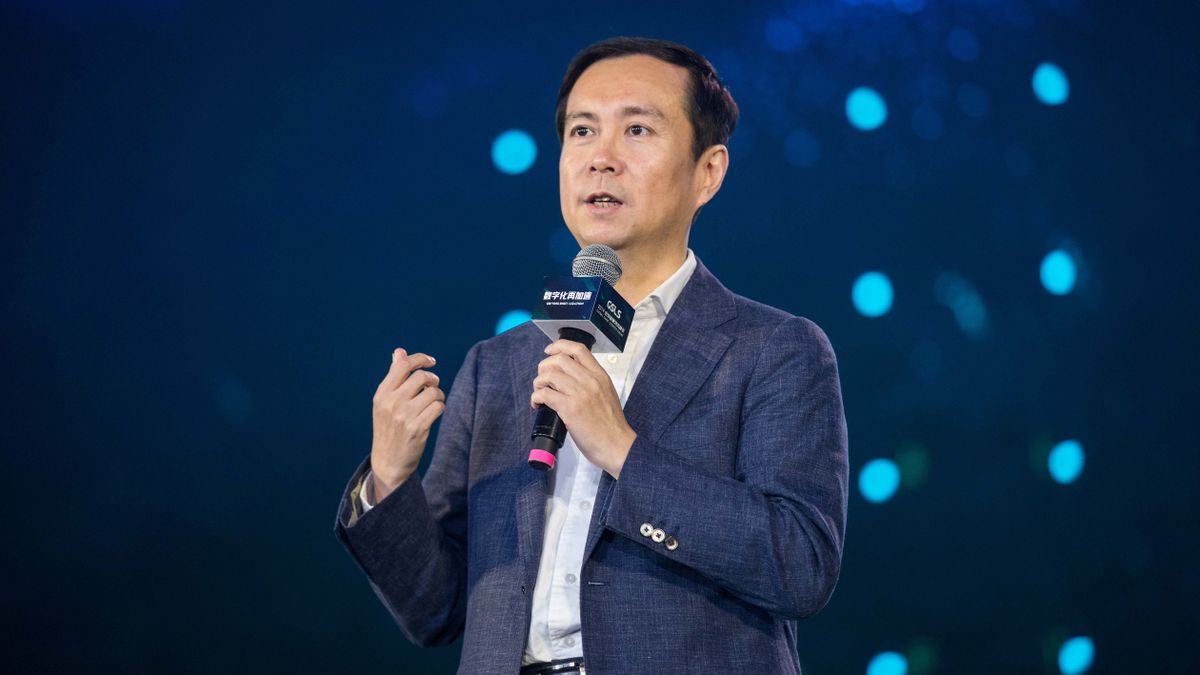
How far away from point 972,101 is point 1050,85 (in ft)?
0.74

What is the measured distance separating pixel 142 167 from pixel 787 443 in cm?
195

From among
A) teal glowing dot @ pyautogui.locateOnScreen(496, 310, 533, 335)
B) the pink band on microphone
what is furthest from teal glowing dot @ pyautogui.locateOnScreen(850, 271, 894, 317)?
the pink band on microphone

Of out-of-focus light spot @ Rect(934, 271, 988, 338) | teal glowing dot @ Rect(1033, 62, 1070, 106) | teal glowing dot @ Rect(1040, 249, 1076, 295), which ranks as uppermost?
teal glowing dot @ Rect(1033, 62, 1070, 106)

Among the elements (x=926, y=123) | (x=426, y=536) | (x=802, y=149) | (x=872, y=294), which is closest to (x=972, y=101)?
(x=926, y=123)

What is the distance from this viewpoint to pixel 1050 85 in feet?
10.1

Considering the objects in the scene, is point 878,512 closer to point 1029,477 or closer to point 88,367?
point 1029,477

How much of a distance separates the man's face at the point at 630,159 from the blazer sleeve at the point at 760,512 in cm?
42

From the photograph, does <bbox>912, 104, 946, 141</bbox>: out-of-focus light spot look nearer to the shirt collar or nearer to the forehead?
the forehead

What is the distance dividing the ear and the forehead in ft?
0.33

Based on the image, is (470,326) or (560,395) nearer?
(560,395)

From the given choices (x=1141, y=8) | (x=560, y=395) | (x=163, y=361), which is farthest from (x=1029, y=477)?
(x=163, y=361)

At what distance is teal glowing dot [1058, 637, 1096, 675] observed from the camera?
2.90 metres

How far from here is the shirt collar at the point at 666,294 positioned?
6.09 feet

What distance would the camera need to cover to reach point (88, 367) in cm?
276
